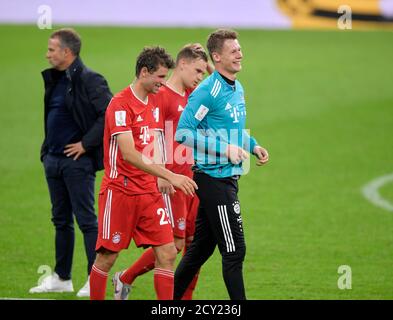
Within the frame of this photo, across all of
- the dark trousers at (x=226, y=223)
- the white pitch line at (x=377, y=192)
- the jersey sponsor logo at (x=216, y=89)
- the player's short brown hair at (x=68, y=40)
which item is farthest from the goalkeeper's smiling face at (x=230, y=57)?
the white pitch line at (x=377, y=192)

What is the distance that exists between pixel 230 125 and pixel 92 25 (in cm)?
1915

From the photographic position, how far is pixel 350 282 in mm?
9773

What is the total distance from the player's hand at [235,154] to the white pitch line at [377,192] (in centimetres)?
557

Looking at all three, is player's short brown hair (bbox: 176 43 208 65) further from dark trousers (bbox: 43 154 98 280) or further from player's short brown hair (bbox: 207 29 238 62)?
dark trousers (bbox: 43 154 98 280)

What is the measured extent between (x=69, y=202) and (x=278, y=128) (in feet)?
30.3

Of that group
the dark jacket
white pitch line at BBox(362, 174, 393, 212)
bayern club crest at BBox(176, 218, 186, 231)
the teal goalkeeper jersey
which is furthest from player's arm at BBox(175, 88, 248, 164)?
white pitch line at BBox(362, 174, 393, 212)

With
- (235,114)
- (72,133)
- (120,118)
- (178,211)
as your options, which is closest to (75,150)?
(72,133)

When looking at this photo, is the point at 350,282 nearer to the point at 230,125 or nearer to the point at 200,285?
the point at 200,285

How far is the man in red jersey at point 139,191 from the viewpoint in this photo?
7973mm

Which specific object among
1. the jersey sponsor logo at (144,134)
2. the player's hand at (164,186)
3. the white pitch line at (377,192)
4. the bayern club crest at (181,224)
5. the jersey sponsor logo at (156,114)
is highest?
the jersey sponsor logo at (156,114)

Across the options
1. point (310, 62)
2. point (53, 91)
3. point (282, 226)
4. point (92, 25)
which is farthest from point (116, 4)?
point (53, 91)

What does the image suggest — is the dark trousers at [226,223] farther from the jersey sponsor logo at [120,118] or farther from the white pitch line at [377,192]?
the white pitch line at [377,192]

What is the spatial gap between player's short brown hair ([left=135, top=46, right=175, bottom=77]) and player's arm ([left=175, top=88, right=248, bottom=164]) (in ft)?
1.21

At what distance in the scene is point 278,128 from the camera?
18391 millimetres
